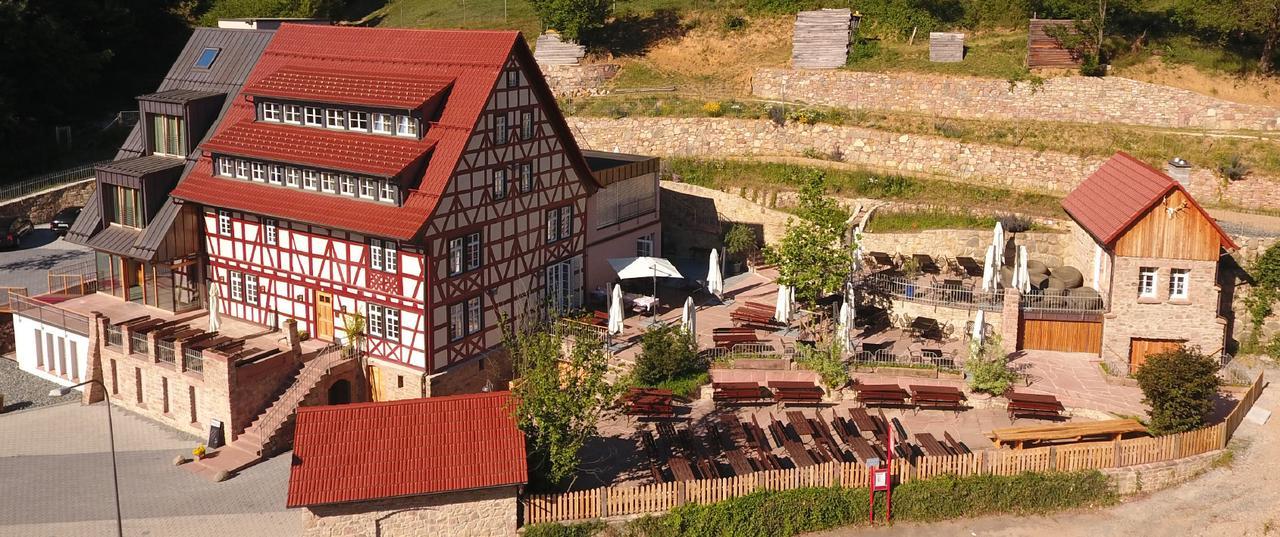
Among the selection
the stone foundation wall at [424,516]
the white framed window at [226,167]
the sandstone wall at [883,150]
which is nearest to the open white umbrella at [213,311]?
the white framed window at [226,167]

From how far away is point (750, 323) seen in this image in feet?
116

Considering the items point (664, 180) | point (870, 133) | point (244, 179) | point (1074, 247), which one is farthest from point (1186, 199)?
point (244, 179)

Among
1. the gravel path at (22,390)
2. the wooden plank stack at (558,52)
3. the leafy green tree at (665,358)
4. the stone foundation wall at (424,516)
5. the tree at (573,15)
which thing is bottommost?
the gravel path at (22,390)

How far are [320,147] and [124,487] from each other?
9855 millimetres

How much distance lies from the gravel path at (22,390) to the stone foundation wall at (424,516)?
1498 centimetres

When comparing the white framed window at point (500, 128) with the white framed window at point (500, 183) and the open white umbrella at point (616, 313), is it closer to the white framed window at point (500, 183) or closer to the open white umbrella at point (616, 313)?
the white framed window at point (500, 183)

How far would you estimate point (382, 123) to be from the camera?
3228 cm

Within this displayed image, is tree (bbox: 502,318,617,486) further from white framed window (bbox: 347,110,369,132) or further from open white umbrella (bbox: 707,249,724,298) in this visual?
open white umbrella (bbox: 707,249,724,298)

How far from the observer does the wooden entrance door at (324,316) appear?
3297 cm

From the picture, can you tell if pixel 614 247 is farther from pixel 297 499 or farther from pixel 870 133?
pixel 297 499

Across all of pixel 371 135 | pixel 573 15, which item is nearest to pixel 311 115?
pixel 371 135

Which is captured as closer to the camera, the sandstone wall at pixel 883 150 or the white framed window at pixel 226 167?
the white framed window at pixel 226 167

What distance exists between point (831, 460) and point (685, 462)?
329cm

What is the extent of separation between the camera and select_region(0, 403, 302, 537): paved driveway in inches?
1061
